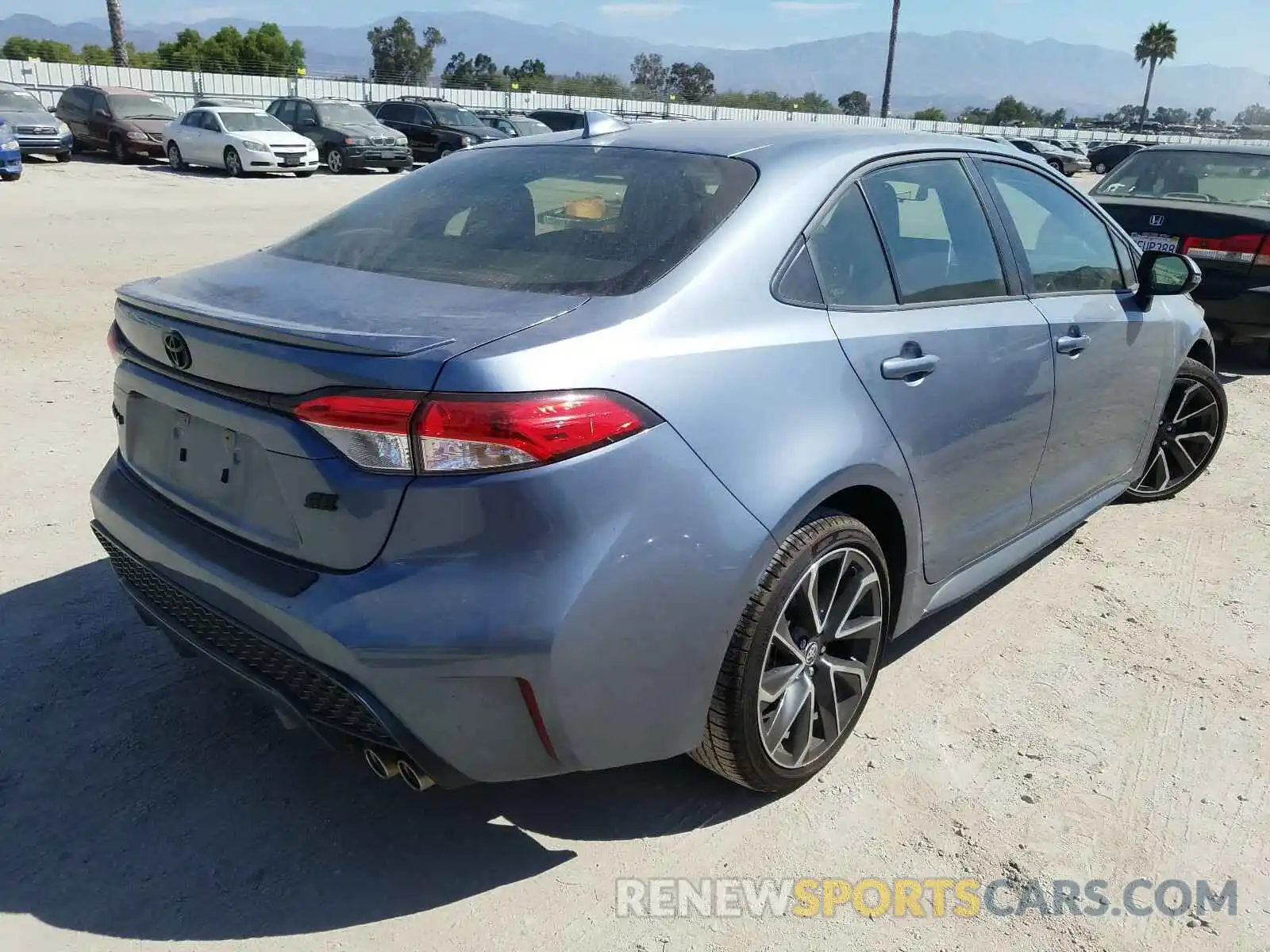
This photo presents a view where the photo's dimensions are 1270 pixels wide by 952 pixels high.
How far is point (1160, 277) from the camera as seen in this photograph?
163 inches

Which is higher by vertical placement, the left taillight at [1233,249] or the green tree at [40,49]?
the left taillight at [1233,249]

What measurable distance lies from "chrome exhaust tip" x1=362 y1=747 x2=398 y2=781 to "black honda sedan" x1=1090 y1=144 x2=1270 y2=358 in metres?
7.06

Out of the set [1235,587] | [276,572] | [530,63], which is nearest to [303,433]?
[276,572]

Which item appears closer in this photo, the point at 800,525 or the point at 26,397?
the point at 800,525

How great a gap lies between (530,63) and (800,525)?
92.7 m

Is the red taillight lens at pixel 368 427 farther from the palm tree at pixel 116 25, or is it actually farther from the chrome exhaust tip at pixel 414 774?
the palm tree at pixel 116 25

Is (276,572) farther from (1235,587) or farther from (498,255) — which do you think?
(1235,587)

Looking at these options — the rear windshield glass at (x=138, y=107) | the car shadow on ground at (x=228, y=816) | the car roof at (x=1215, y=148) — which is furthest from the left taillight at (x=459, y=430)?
the rear windshield glass at (x=138, y=107)

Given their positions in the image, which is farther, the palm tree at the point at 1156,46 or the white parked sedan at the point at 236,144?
the palm tree at the point at 1156,46

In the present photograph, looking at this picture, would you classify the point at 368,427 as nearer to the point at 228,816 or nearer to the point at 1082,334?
the point at 228,816

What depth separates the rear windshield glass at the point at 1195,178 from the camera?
7.85 meters

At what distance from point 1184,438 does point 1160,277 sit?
131cm

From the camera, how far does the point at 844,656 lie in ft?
9.74

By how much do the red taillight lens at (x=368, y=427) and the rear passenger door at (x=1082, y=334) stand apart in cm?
237
